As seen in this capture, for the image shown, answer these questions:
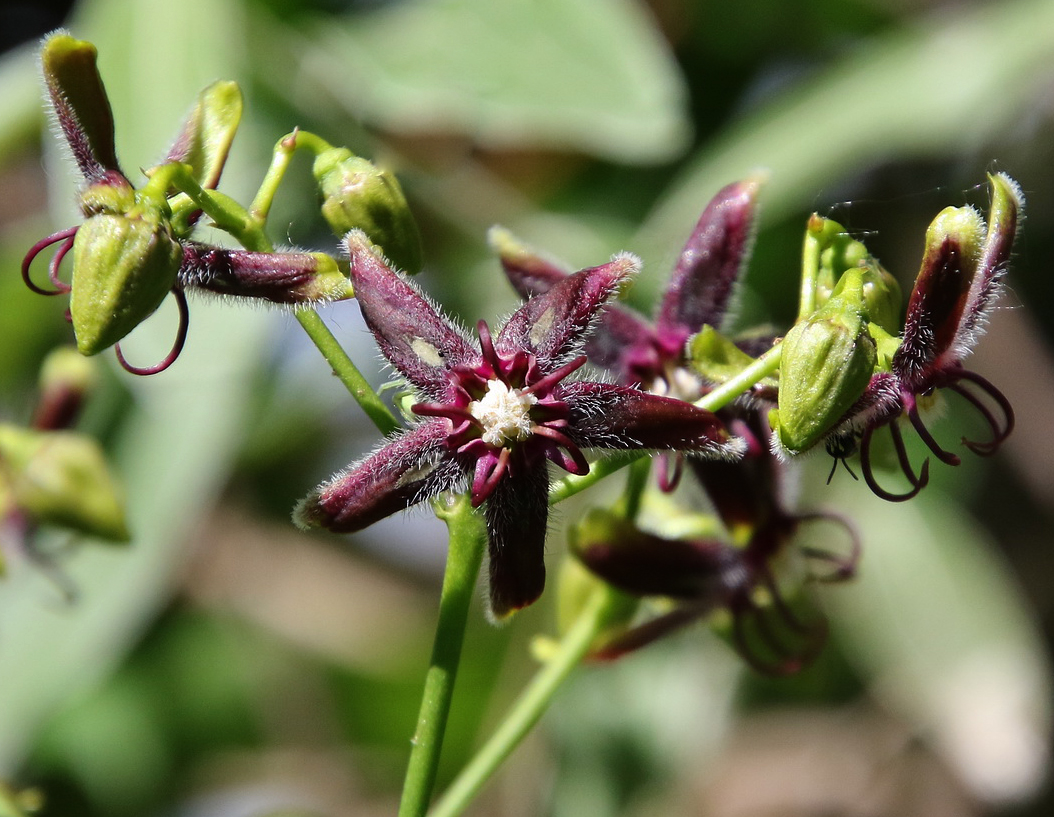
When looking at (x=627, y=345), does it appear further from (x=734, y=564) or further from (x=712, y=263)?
(x=734, y=564)

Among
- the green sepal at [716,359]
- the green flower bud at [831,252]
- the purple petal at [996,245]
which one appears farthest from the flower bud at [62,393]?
the purple petal at [996,245]

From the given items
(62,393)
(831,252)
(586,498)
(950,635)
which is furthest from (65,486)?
(950,635)

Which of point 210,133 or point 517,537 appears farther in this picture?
point 210,133

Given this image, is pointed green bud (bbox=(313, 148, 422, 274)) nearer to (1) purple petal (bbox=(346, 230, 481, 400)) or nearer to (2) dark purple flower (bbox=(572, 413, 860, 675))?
(1) purple petal (bbox=(346, 230, 481, 400))

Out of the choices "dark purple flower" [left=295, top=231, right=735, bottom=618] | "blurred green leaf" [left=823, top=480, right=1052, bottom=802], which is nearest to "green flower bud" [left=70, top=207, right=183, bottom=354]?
"dark purple flower" [left=295, top=231, right=735, bottom=618]

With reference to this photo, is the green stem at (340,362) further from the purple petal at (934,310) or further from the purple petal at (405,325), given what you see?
the purple petal at (934,310)
